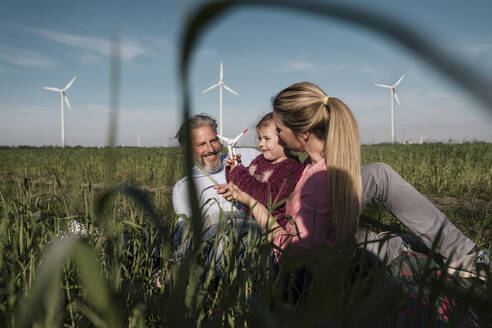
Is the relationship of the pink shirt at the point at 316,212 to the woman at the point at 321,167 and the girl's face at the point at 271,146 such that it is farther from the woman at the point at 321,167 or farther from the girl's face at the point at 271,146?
the girl's face at the point at 271,146

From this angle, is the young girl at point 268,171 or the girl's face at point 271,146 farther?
the girl's face at point 271,146

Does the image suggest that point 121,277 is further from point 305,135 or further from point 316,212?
point 305,135

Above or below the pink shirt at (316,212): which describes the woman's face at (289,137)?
above

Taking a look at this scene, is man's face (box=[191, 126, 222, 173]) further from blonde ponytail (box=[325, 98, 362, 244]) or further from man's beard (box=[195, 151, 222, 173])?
blonde ponytail (box=[325, 98, 362, 244])

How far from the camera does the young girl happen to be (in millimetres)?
2777

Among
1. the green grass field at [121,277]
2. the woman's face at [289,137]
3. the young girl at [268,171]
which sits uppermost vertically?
the woman's face at [289,137]

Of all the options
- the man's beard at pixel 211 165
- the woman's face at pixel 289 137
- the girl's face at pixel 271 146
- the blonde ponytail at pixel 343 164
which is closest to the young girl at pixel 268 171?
the girl's face at pixel 271 146

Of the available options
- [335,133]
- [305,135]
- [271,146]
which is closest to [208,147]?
[271,146]

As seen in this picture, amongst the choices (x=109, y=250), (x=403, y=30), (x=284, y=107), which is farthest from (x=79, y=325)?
(x=284, y=107)

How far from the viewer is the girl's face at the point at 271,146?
3.08 meters

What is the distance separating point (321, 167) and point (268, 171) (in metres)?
1.08

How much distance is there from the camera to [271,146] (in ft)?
10.1

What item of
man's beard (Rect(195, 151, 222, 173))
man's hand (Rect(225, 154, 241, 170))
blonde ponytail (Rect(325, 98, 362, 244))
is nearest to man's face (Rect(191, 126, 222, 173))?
man's beard (Rect(195, 151, 222, 173))

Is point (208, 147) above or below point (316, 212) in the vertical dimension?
above
